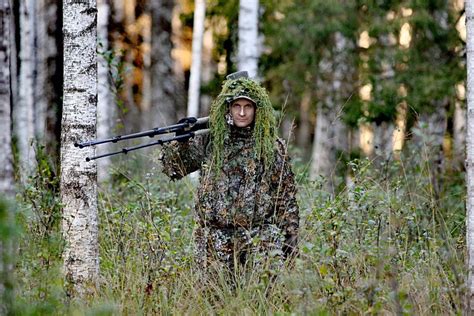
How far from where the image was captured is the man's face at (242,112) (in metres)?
6.25

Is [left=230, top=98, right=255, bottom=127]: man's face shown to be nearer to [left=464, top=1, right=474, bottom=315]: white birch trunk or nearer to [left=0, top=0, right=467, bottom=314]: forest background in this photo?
[left=0, top=0, right=467, bottom=314]: forest background

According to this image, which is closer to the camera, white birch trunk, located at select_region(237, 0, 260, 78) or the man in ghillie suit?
the man in ghillie suit

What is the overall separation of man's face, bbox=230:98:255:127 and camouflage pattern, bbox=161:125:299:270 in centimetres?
7

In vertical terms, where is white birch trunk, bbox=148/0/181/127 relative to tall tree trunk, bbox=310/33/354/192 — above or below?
above

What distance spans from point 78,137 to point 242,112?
3.85 feet

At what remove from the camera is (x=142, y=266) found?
233 inches

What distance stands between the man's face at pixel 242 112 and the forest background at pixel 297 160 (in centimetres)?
33

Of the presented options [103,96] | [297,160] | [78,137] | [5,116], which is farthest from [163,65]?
[5,116]

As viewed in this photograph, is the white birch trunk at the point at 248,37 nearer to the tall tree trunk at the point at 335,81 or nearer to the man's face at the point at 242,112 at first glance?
the tall tree trunk at the point at 335,81

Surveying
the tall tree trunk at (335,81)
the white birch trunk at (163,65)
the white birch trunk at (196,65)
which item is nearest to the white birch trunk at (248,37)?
the tall tree trunk at (335,81)

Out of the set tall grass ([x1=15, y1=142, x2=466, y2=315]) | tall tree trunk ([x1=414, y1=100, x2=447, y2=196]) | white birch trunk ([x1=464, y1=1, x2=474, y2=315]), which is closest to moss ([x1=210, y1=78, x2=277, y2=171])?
tall grass ([x1=15, y1=142, x2=466, y2=315])

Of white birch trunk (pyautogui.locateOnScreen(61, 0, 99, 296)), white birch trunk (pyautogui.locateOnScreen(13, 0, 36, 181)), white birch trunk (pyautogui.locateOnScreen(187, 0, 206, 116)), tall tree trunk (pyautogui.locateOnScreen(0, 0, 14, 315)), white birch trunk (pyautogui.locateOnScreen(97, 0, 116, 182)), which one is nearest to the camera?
tall tree trunk (pyautogui.locateOnScreen(0, 0, 14, 315))

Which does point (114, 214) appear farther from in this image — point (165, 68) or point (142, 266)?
point (165, 68)

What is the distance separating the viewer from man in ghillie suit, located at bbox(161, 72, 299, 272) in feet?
20.5
